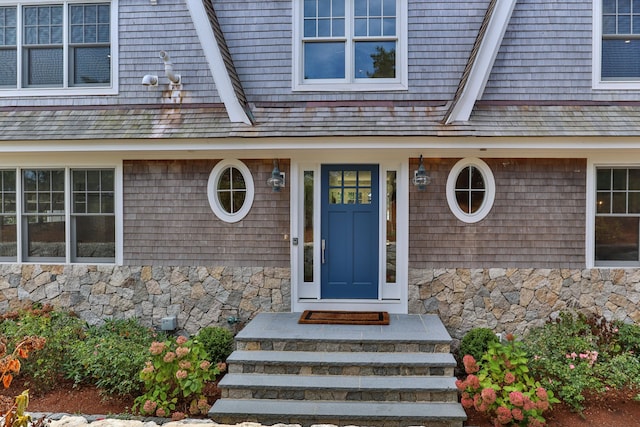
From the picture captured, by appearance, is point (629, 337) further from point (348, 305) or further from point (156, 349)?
point (156, 349)

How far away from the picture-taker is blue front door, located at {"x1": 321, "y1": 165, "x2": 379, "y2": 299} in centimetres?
601

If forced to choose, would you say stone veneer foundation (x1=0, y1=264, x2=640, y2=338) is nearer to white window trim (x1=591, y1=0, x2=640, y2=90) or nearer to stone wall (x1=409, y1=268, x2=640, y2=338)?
stone wall (x1=409, y1=268, x2=640, y2=338)

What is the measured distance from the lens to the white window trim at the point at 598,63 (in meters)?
5.67

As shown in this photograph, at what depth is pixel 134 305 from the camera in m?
6.09

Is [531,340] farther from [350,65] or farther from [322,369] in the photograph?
[350,65]

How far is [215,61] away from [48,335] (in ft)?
14.2

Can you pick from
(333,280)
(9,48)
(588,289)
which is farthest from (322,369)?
(9,48)

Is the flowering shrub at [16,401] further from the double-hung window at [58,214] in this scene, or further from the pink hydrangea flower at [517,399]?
the pink hydrangea flower at [517,399]

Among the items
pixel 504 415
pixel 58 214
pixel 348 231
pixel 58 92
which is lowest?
pixel 504 415

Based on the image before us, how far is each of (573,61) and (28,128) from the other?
8038 mm

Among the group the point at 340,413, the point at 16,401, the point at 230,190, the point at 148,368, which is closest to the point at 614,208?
the point at 340,413

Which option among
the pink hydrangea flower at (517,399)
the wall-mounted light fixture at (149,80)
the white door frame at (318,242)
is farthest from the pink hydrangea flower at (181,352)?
the wall-mounted light fixture at (149,80)

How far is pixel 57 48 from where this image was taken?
6.20 metres

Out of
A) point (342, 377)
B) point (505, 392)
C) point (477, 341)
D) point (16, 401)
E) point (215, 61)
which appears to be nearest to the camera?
point (16, 401)
